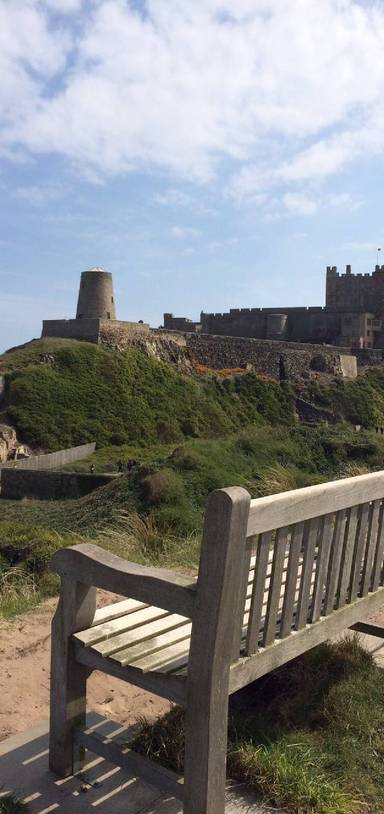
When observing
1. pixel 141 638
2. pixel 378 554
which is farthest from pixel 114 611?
pixel 378 554

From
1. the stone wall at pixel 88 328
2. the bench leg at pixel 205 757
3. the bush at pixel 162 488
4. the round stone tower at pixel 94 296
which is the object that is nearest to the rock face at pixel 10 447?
A: the stone wall at pixel 88 328

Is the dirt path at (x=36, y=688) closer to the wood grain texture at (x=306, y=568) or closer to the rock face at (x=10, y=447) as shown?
the wood grain texture at (x=306, y=568)

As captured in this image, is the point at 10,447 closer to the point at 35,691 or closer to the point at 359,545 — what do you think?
the point at 35,691

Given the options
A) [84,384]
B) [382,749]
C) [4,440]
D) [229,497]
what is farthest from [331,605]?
[84,384]

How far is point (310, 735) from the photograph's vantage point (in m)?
3.02

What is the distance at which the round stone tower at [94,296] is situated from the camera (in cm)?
3603

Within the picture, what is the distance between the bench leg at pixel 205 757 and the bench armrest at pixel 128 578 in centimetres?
32

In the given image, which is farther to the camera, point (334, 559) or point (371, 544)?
Answer: point (371, 544)

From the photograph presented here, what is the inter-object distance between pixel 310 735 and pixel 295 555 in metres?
0.95

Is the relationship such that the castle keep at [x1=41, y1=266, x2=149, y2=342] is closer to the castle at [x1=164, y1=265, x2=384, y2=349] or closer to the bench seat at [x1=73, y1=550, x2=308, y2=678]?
the castle at [x1=164, y1=265, x2=384, y2=349]

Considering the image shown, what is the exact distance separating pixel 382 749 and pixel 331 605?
640mm

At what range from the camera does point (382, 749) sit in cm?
292

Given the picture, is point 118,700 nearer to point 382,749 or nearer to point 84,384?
point 382,749

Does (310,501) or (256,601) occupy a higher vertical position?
(310,501)
